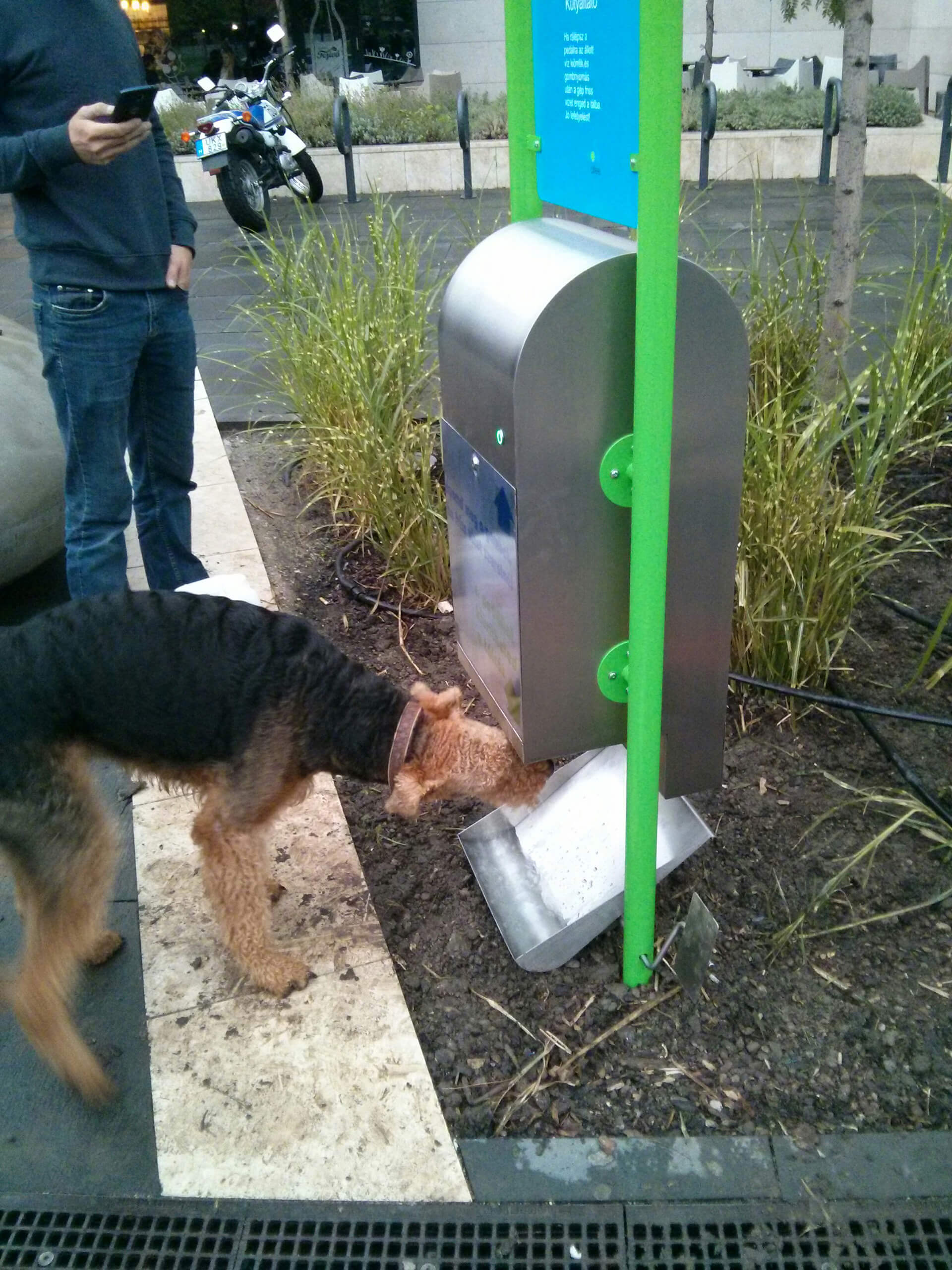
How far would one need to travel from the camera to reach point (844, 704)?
2760 mm

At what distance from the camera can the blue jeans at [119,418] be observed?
116 inches

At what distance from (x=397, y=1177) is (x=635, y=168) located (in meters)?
1.93

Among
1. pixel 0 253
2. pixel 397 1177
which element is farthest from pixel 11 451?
pixel 0 253

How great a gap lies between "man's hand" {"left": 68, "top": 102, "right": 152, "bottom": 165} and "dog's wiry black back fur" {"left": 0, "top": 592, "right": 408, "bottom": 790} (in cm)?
127

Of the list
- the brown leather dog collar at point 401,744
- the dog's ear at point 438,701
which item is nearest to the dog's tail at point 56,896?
the brown leather dog collar at point 401,744

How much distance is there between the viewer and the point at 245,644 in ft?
7.53

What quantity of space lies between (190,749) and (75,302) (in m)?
1.48

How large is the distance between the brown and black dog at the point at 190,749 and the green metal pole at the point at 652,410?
0.33m

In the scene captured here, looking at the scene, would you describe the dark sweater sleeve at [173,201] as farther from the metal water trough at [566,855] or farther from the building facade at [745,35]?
the building facade at [745,35]

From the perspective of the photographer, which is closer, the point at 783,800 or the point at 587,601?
the point at 587,601

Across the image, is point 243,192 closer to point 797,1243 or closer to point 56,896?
point 56,896

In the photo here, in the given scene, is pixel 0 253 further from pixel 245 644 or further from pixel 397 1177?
pixel 397 1177

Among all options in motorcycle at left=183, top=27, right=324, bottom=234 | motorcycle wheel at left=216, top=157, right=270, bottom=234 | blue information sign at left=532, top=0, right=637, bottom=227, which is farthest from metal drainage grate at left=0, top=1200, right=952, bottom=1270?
motorcycle wheel at left=216, top=157, right=270, bottom=234

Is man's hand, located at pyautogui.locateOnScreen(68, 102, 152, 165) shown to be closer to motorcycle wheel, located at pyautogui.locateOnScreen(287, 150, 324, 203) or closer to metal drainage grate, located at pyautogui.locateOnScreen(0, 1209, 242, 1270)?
metal drainage grate, located at pyautogui.locateOnScreen(0, 1209, 242, 1270)
